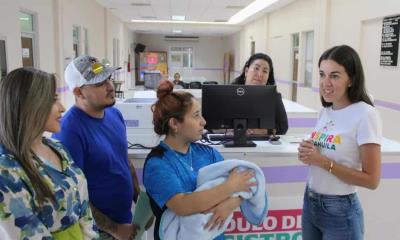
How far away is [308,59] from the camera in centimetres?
804

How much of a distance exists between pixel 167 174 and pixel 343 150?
74 cm

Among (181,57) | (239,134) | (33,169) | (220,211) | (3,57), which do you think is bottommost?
(220,211)

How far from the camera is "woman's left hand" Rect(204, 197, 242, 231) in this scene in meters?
1.31

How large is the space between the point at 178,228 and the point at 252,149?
99 cm

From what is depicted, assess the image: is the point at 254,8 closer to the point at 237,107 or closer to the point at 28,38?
the point at 28,38

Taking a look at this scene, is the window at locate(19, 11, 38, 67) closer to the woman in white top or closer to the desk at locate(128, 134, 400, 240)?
the desk at locate(128, 134, 400, 240)

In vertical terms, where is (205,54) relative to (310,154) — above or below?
above

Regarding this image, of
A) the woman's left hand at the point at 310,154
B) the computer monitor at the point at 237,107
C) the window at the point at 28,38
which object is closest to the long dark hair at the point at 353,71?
the woman's left hand at the point at 310,154

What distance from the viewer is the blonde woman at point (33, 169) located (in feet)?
3.27

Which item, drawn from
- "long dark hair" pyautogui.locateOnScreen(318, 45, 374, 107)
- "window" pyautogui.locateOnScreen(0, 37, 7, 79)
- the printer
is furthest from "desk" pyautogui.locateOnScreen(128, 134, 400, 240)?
"window" pyautogui.locateOnScreen(0, 37, 7, 79)

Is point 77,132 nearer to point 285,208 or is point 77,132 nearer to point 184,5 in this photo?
point 285,208

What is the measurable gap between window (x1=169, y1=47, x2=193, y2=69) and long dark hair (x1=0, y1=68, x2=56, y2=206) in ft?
60.7

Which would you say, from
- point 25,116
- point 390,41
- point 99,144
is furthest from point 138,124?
point 390,41

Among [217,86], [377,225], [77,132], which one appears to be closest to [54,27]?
[217,86]
